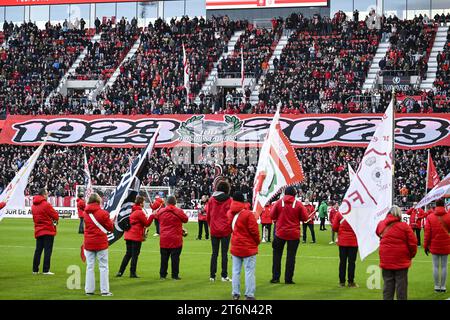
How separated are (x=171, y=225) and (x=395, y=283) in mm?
6033

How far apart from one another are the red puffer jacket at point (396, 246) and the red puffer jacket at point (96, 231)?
16.7ft

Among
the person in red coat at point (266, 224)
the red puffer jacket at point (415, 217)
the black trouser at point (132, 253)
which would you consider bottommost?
the person in red coat at point (266, 224)

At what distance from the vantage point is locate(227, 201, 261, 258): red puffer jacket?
51.9 feet

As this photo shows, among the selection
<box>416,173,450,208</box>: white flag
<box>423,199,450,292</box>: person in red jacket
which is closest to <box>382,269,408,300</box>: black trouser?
<box>423,199,450,292</box>: person in red jacket

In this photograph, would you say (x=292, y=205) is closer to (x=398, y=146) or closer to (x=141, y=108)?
(x=398, y=146)

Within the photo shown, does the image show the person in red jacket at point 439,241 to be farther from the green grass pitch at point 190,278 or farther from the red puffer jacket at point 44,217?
the red puffer jacket at point 44,217

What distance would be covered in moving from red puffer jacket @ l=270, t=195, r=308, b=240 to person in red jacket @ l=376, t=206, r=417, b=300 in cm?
475

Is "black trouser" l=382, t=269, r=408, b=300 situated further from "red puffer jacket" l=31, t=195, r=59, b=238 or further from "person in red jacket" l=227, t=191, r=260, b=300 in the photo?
"red puffer jacket" l=31, t=195, r=59, b=238

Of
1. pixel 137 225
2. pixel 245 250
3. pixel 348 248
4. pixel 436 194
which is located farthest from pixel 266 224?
pixel 245 250

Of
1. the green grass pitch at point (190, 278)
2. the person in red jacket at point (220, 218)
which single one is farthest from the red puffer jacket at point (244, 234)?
the person in red jacket at point (220, 218)

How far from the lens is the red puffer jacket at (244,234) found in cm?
1580

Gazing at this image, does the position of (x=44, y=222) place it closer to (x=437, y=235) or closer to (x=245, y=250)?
(x=245, y=250)
